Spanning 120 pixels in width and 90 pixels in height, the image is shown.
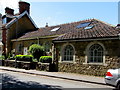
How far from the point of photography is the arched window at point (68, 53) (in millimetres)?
13570

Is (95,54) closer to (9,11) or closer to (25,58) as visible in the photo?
(25,58)

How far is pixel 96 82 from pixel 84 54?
3.61m

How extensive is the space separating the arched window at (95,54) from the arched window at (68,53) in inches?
73.9

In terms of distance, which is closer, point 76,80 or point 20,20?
point 76,80

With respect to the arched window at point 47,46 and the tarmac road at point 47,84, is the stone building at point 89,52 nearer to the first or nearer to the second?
the tarmac road at point 47,84

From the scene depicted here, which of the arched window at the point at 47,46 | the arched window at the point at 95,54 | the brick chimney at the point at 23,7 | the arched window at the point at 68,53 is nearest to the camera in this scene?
the arched window at the point at 95,54

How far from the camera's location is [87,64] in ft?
40.4

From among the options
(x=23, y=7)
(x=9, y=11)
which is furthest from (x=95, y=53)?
(x=9, y=11)

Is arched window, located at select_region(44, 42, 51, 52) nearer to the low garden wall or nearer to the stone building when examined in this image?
the low garden wall

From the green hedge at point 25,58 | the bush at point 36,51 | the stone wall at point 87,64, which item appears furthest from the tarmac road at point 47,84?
the bush at point 36,51

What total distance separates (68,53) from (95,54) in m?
2.76

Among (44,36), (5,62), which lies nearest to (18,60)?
(5,62)

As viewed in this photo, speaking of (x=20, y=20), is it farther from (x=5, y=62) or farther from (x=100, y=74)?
(x=100, y=74)

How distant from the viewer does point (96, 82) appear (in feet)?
30.6
